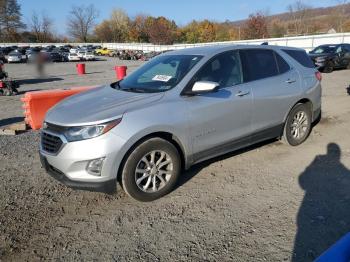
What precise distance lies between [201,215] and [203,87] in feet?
4.97

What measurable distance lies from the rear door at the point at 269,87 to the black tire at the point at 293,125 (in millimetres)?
177

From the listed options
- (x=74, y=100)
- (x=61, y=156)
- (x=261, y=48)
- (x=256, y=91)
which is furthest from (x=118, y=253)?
(x=261, y=48)

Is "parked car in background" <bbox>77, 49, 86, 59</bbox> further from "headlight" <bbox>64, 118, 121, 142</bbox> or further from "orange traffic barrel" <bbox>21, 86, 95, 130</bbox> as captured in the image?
"headlight" <bbox>64, 118, 121, 142</bbox>

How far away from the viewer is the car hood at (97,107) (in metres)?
3.82

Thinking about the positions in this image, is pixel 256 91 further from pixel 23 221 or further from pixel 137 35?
pixel 137 35

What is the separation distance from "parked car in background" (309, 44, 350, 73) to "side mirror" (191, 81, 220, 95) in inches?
647

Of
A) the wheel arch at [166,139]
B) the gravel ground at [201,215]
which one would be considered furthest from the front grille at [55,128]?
the gravel ground at [201,215]

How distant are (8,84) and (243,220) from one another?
524 inches

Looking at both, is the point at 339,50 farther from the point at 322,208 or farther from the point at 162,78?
the point at 322,208

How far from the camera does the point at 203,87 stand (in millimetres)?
4234

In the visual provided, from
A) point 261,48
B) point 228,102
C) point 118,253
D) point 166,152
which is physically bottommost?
point 118,253

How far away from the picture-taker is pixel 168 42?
79938mm

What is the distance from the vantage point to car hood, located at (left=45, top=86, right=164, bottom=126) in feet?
12.5

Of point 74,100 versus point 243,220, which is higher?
point 74,100
